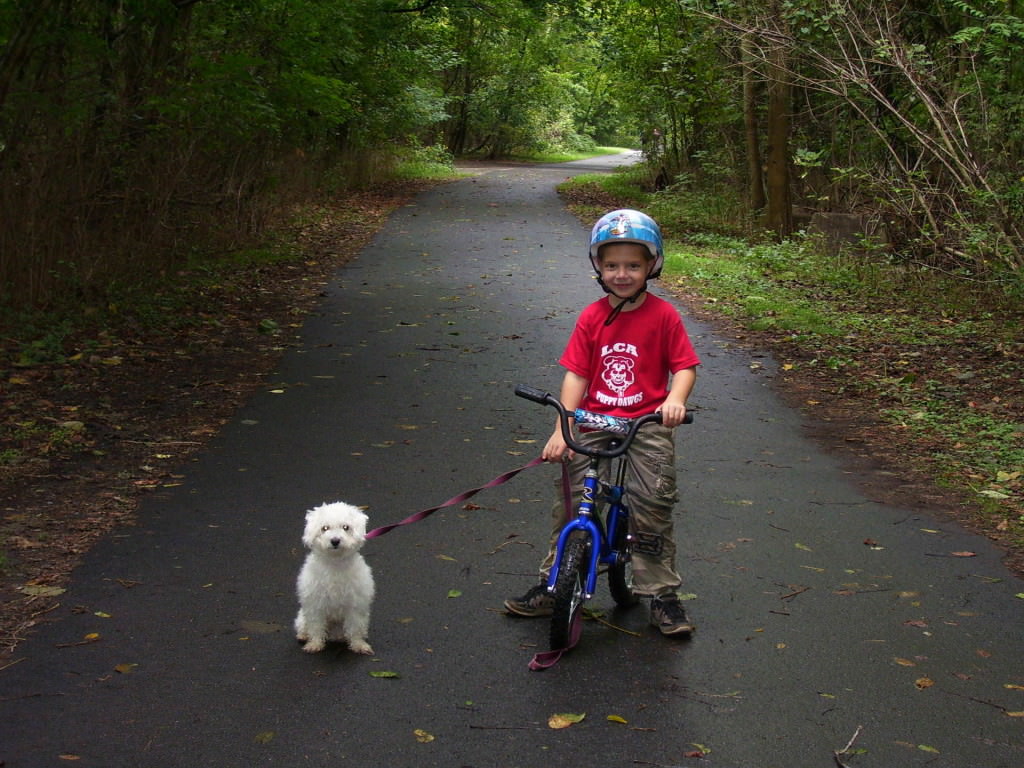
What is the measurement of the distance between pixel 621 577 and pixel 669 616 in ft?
1.00

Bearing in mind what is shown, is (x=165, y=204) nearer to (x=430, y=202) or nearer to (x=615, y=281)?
(x=615, y=281)

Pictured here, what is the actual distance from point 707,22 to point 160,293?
10565mm

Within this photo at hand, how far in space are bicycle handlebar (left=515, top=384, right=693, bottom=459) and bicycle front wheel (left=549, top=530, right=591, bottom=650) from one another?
0.37 metres

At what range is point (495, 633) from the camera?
4773 millimetres

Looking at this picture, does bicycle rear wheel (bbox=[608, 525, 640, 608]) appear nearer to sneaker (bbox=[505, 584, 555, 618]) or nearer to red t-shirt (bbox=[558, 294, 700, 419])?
sneaker (bbox=[505, 584, 555, 618])

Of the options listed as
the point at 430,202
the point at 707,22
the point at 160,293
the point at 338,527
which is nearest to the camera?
the point at 338,527

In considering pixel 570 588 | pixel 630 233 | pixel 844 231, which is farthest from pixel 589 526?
pixel 844 231

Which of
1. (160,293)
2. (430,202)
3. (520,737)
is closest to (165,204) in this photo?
(160,293)

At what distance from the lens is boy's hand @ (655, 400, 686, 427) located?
420cm

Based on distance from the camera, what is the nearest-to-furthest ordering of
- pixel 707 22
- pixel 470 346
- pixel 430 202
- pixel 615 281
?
pixel 615 281 → pixel 470 346 → pixel 707 22 → pixel 430 202

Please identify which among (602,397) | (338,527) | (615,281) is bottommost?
(338,527)

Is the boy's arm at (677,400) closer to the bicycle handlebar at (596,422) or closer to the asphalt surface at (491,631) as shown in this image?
the bicycle handlebar at (596,422)

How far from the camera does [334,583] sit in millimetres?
4375

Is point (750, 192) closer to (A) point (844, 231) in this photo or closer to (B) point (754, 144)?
(B) point (754, 144)
